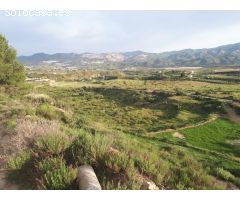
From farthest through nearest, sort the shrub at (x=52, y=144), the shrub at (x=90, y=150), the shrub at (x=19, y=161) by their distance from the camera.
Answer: the shrub at (x=52, y=144) < the shrub at (x=90, y=150) < the shrub at (x=19, y=161)

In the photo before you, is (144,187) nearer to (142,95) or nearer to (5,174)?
(5,174)

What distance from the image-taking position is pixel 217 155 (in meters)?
23.7

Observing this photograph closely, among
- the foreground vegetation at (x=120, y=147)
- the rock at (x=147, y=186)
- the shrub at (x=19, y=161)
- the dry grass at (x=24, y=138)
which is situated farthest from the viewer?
the dry grass at (x=24, y=138)

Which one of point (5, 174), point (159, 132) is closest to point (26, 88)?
point (159, 132)

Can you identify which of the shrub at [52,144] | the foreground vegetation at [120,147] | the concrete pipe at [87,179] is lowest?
the foreground vegetation at [120,147]

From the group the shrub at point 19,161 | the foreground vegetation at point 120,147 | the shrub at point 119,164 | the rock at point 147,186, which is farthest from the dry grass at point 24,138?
the rock at point 147,186

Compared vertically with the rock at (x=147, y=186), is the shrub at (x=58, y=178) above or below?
above

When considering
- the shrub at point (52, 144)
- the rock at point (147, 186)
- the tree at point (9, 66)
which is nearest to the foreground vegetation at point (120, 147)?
the shrub at point (52, 144)

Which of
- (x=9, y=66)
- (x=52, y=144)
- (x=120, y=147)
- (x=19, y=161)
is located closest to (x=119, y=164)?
(x=52, y=144)

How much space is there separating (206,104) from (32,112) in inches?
1500

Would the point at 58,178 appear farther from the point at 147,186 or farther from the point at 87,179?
the point at 147,186

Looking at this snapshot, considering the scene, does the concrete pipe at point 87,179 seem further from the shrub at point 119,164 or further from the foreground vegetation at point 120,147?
the shrub at point 119,164

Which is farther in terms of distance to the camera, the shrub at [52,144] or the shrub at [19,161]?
the shrub at [52,144]

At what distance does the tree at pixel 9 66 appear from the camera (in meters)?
35.2
